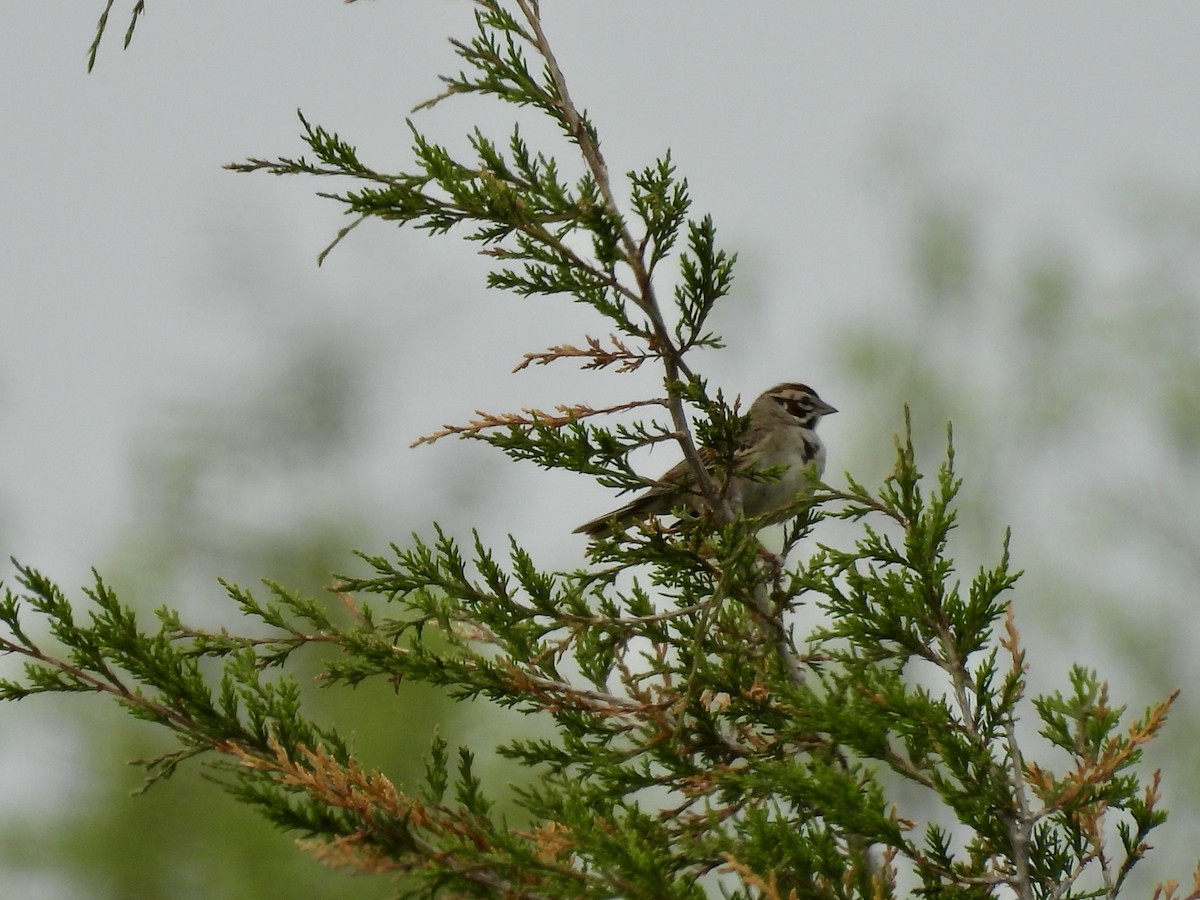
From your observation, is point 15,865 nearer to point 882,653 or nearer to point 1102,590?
point 1102,590

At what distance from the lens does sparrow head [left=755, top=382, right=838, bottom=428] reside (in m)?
6.61

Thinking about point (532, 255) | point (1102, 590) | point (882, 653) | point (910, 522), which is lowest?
point (882, 653)

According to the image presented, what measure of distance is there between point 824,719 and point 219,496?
15.8 m

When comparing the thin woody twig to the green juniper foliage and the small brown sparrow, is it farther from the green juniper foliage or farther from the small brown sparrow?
the small brown sparrow

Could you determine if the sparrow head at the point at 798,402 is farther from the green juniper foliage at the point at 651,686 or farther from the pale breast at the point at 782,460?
the green juniper foliage at the point at 651,686

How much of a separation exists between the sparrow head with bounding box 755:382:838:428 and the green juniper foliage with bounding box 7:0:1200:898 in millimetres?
3104

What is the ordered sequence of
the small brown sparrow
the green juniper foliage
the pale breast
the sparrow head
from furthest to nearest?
the sparrow head, the pale breast, the small brown sparrow, the green juniper foliage

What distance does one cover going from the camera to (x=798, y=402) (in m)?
6.64

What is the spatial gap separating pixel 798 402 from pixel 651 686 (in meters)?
3.42

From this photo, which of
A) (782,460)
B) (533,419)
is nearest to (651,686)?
(533,419)

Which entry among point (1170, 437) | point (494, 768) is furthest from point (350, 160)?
point (1170, 437)

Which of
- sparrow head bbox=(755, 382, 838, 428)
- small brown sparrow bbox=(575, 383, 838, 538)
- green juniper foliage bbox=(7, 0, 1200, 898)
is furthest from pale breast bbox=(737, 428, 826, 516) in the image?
green juniper foliage bbox=(7, 0, 1200, 898)

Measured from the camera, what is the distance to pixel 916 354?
54.7 ft

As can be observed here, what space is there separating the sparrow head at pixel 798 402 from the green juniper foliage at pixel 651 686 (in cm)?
310
